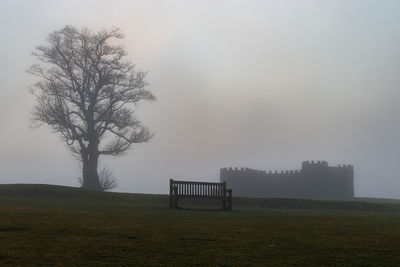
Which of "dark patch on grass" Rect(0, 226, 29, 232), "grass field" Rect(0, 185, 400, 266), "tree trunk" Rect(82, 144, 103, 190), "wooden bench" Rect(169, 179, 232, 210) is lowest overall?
"grass field" Rect(0, 185, 400, 266)

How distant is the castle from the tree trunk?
2020cm

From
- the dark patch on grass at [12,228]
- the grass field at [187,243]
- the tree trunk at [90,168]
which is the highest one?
the tree trunk at [90,168]

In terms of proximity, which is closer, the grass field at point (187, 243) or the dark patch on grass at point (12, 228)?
the grass field at point (187, 243)

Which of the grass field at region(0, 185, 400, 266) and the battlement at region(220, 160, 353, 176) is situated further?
the battlement at region(220, 160, 353, 176)

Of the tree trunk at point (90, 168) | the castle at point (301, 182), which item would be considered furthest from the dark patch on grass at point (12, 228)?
the castle at point (301, 182)

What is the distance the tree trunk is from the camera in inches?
1529

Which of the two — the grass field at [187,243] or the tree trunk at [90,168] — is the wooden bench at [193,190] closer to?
the grass field at [187,243]

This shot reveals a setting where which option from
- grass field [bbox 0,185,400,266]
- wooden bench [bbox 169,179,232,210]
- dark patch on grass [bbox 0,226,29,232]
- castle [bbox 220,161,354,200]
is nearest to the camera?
grass field [bbox 0,185,400,266]

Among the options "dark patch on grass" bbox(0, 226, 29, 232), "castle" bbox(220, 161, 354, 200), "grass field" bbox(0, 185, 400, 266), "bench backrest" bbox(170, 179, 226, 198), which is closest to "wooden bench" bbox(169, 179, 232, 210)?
"bench backrest" bbox(170, 179, 226, 198)

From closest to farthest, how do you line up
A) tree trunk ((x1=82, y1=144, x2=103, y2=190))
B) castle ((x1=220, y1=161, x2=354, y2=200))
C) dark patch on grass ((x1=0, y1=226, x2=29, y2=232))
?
dark patch on grass ((x1=0, y1=226, x2=29, y2=232)), tree trunk ((x1=82, y1=144, x2=103, y2=190)), castle ((x1=220, y1=161, x2=354, y2=200))

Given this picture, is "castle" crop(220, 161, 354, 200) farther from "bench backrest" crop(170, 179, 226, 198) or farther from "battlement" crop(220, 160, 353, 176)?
"bench backrest" crop(170, 179, 226, 198)

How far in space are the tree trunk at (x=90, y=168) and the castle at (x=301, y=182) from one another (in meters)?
20.2

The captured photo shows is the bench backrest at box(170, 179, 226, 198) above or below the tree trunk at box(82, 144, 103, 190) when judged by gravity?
below

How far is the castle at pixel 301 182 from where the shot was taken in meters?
52.2
